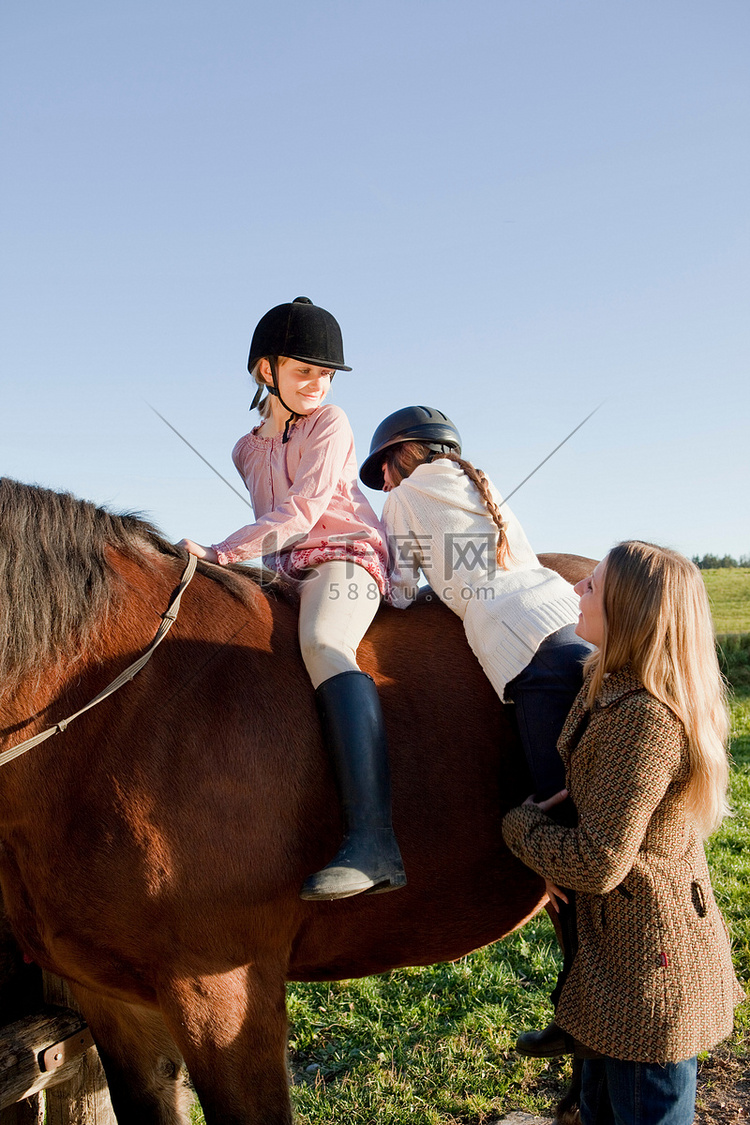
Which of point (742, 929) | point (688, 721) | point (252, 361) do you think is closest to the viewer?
point (688, 721)

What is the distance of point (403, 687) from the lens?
2.54 m

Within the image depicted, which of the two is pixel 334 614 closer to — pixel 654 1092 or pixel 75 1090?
pixel 654 1092

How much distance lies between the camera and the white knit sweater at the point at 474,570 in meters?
2.51

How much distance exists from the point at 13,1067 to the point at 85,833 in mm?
1140

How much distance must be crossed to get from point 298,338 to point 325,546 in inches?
33.3

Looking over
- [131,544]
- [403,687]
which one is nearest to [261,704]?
[403,687]

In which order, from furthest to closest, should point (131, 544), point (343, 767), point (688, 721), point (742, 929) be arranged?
point (742, 929)
point (131, 544)
point (343, 767)
point (688, 721)

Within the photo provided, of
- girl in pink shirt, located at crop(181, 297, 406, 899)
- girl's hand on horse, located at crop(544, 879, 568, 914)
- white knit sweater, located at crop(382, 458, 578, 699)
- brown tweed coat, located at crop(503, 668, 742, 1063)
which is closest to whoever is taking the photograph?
brown tweed coat, located at crop(503, 668, 742, 1063)

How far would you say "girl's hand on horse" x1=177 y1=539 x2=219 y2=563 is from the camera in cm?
261

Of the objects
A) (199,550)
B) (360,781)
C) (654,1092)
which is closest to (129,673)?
(199,550)

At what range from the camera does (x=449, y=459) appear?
9.13 feet

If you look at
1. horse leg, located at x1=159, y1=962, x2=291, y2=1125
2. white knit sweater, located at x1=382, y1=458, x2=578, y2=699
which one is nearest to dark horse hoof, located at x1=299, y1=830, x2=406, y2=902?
horse leg, located at x1=159, y1=962, x2=291, y2=1125

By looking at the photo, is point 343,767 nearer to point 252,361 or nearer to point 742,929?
point 252,361

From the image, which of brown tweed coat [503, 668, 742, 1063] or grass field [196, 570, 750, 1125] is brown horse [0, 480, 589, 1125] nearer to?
brown tweed coat [503, 668, 742, 1063]
